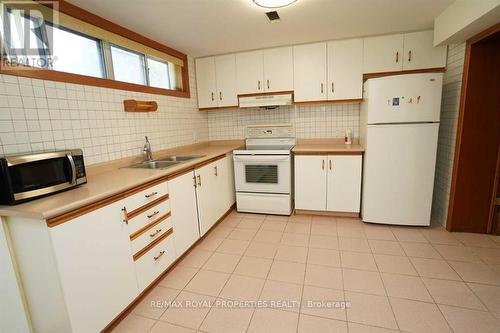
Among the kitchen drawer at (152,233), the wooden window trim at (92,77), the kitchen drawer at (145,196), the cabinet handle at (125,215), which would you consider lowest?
the kitchen drawer at (152,233)

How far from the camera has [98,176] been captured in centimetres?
193

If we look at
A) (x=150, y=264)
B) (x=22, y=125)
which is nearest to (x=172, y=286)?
(x=150, y=264)

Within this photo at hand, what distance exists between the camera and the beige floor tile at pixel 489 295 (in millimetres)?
1566

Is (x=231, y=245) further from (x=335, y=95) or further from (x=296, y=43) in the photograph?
(x=296, y=43)

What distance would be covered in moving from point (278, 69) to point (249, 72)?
390mm

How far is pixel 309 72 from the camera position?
311 centimetres

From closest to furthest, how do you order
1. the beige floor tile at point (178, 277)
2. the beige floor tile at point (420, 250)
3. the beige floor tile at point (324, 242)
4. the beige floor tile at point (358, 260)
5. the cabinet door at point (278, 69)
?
the beige floor tile at point (178, 277)
the beige floor tile at point (358, 260)
the beige floor tile at point (420, 250)
the beige floor tile at point (324, 242)
the cabinet door at point (278, 69)

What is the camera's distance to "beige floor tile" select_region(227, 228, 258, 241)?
2676 millimetres

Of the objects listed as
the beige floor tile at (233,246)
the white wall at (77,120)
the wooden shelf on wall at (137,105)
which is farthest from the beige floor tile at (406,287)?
the wooden shelf on wall at (137,105)

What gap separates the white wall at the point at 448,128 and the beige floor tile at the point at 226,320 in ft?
7.99

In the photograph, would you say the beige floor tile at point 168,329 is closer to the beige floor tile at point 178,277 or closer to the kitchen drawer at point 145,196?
the beige floor tile at point 178,277

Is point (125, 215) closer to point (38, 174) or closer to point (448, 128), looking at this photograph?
point (38, 174)

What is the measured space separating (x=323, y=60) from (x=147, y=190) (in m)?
2.54

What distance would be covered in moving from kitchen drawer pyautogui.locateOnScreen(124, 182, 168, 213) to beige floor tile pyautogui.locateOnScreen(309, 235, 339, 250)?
151 centimetres
